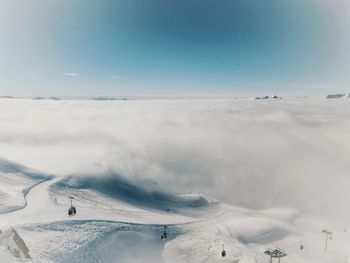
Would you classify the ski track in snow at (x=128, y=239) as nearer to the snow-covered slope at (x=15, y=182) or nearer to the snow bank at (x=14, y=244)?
the snow bank at (x=14, y=244)

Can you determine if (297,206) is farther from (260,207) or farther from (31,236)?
(31,236)

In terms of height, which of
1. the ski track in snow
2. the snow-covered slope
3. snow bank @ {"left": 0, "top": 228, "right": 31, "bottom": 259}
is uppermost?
the snow-covered slope

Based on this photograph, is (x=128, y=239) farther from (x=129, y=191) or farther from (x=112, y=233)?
(x=129, y=191)

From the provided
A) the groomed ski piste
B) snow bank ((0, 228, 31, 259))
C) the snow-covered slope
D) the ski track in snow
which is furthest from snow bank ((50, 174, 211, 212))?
snow bank ((0, 228, 31, 259))

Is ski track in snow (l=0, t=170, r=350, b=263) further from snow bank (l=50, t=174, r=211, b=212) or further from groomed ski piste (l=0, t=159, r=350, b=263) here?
snow bank (l=50, t=174, r=211, b=212)

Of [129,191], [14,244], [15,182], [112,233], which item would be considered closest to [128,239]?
[112,233]

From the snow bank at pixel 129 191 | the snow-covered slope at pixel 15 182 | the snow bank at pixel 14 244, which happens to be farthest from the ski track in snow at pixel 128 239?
the snow bank at pixel 129 191

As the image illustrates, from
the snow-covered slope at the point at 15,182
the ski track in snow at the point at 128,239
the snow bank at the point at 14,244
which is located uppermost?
the snow-covered slope at the point at 15,182

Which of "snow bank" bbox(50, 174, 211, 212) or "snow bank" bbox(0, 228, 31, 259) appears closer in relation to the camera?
"snow bank" bbox(0, 228, 31, 259)
